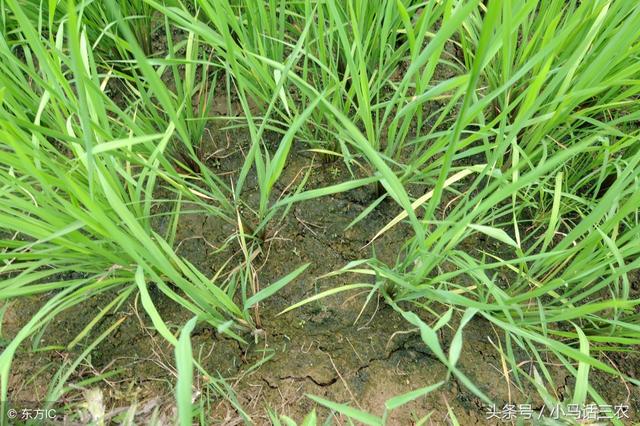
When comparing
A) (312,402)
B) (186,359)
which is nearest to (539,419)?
(312,402)

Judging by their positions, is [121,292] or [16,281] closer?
[16,281]

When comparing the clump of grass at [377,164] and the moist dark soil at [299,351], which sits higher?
the clump of grass at [377,164]

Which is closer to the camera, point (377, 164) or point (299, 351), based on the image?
point (377, 164)

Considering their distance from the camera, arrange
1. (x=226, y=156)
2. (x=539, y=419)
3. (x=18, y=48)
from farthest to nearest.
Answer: (x=18, y=48)
(x=226, y=156)
(x=539, y=419)

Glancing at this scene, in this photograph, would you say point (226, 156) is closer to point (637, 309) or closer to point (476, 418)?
point (476, 418)

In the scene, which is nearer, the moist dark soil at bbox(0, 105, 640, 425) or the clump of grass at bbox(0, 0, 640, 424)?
the clump of grass at bbox(0, 0, 640, 424)

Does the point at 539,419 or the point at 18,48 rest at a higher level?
the point at 18,48

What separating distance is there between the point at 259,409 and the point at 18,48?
3.16ft

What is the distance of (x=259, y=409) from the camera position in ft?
2.76

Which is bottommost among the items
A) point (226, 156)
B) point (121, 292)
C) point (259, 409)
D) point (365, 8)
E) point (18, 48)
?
point (259, 409)

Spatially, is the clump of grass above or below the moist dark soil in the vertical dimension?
above

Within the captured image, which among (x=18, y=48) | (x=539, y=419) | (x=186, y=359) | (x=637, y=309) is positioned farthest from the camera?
(x=18, y=48)

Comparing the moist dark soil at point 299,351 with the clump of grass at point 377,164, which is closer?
the clump of grass at point 377,164

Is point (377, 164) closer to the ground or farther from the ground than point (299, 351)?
farther from the ground
